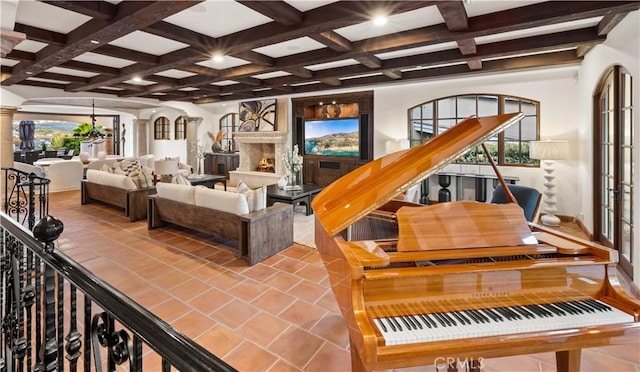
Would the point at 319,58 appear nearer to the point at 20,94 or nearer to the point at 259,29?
the point at 259,29

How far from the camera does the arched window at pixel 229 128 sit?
10789 mm

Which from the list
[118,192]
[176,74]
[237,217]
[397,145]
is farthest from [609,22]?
[118,192]

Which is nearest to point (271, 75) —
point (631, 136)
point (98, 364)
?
point (631, 136)

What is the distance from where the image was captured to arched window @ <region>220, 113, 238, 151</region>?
425 inches

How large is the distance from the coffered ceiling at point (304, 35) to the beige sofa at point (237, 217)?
191 cm

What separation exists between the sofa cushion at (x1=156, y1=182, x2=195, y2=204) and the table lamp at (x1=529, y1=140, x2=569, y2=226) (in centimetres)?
548

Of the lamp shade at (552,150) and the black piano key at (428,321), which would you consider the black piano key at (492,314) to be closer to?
the black piano key at (428,321)

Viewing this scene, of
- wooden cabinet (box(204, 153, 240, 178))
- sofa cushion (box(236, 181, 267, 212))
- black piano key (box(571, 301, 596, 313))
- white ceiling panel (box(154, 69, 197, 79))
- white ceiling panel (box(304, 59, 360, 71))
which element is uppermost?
white ceiling panel (box(154, 69, 197, 79))

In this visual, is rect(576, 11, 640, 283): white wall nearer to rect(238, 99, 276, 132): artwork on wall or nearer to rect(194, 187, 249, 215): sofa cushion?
rect(194, 187, 249, 215): sofa cushion

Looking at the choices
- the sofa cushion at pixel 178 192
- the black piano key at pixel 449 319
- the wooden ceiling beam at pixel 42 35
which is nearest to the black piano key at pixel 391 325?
the black piano key at pixel 449 319

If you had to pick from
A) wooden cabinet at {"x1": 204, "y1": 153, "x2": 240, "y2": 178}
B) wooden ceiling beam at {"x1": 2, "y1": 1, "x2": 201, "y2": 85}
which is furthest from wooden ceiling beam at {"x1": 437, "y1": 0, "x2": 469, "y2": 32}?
wooden cabinet at {"x1": 204, "y1": 153, "x2": 240, "y2": 178}

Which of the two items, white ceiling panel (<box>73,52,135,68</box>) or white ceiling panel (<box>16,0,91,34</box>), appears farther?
white ceiling panel (<box>73,52,135,68</box>)

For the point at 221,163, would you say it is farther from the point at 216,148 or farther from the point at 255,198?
the point at 255,198

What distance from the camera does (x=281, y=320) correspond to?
251 centimetres
